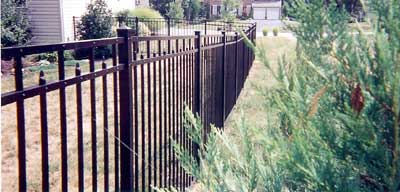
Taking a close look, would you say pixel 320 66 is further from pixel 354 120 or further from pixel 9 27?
pixel 9 27

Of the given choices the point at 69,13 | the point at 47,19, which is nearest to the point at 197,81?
the point at 47,19

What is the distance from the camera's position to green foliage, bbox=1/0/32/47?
14.4 meters

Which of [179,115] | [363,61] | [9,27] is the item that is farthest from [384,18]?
[9,27]

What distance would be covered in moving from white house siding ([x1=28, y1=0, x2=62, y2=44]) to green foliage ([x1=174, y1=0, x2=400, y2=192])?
1750cm

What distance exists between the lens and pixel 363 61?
4.33ft

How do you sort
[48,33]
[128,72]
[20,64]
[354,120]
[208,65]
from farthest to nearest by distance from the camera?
[48,33]
[208,65]
[128,72]
[20,64]
[354,120]

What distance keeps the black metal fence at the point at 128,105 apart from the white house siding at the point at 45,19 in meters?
10.7

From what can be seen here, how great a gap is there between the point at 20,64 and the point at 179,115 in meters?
2.48

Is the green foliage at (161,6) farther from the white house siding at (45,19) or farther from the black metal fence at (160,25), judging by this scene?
the white house siding at (45,19)

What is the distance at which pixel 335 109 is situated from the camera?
1.38 m

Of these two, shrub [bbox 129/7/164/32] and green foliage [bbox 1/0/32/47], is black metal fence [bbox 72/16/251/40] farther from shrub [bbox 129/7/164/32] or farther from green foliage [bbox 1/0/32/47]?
green foliage [bbox 1/0/32/47]

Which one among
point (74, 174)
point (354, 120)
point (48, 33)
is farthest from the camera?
point (48, 33)

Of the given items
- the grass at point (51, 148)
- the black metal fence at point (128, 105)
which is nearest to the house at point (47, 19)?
the grass at point (51, 148)

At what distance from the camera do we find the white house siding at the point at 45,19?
17.9m
